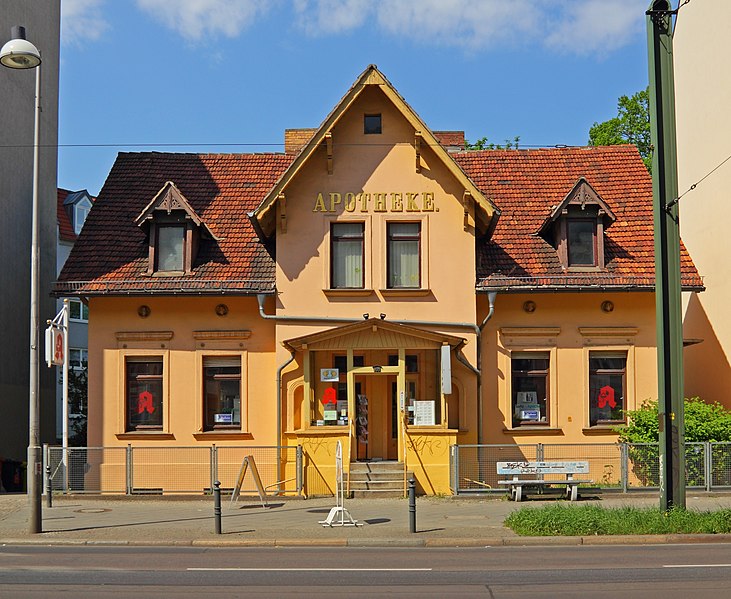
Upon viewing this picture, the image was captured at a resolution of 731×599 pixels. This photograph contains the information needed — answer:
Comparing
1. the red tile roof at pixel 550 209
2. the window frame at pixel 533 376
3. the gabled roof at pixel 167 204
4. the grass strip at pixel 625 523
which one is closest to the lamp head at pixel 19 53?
the gabled roof at pixel 167 204

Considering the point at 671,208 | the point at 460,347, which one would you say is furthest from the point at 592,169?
the point at 671,208

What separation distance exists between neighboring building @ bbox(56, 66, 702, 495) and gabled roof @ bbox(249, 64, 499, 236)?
0.17ft

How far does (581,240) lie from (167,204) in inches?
441

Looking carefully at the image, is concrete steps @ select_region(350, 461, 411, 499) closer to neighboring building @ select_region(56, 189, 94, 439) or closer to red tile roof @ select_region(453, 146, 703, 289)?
red tile roof @ select_region(453, 146, 703, 289)

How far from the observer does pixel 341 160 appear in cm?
2631

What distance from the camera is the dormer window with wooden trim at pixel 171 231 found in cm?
2675

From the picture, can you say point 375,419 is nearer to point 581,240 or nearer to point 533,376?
point 533,376

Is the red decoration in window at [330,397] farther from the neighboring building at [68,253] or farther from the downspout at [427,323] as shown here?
the neighboring building at [68,253]

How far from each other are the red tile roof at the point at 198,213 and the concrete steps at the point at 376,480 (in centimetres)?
531

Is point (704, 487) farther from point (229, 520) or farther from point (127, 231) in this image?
point (127, 231)

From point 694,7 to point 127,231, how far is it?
18952mm

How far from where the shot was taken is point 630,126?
4838 cm

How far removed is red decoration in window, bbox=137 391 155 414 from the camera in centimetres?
2688

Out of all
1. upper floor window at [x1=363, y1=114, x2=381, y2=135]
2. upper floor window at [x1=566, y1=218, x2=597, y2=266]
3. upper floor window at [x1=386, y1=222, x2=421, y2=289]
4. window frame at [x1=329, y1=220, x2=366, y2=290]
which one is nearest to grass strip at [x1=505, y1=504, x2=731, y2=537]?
upper floor window at [x1=386, y1=222, x2=421, y2=289]
